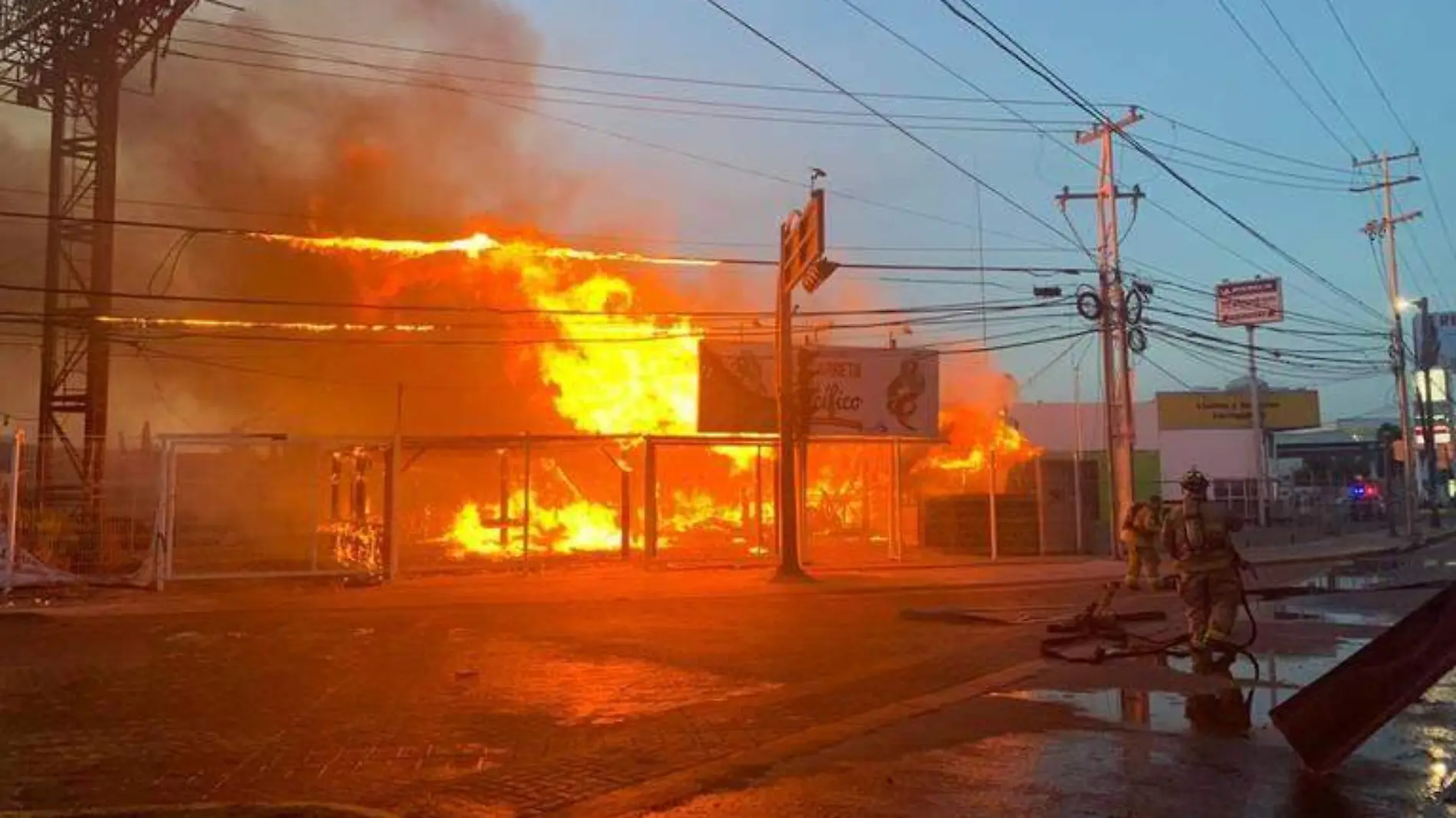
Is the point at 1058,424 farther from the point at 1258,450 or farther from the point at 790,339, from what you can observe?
the point at 790,339

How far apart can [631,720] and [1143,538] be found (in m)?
5.70

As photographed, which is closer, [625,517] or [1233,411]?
[625,517]

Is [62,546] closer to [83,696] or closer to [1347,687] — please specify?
[83,696]

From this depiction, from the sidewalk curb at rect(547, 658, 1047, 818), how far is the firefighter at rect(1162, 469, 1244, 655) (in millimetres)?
2343

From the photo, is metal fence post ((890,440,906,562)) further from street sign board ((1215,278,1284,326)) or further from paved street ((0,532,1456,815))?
street sign board ((1215,278,1284,326))

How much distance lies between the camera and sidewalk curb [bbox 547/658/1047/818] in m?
5.69

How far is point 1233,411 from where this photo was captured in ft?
196

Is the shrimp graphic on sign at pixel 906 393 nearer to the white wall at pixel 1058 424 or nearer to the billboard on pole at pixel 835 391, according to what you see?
the billboard on pole at pixel 835 391

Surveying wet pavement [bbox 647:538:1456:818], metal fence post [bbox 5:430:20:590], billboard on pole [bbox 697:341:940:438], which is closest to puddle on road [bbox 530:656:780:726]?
wet pavement [bbox 647:538:1456:818]

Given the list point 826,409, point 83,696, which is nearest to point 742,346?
point 826,409

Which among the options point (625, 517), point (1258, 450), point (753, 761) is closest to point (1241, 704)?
point (753, 761)

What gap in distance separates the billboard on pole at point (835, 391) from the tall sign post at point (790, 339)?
2.78m

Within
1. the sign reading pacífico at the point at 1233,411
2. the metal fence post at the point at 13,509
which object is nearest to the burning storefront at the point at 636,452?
the metal fence post at the point at 13,509

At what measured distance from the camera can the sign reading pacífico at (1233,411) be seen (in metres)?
59.4
